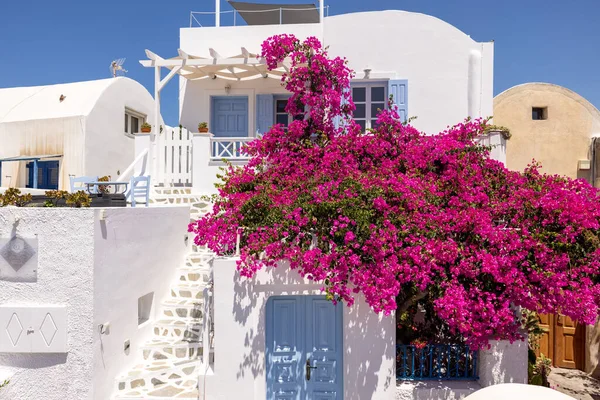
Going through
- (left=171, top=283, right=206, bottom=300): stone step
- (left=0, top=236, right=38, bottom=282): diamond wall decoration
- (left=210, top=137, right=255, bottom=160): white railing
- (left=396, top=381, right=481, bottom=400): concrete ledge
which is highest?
(left=210, top=137, right=255, bottom=160): white railing

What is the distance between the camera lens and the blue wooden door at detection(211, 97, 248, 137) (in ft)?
44.2

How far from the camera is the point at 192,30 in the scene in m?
13.0

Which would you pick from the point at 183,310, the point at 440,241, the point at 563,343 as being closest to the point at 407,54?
the point at 440,241

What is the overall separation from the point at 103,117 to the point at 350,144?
33.0ft

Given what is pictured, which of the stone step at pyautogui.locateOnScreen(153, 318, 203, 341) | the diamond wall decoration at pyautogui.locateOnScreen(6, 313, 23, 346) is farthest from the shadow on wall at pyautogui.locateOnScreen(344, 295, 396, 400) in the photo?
the diamond wall decoration at pyautogui.locateOnScreen(6, 313, 23, 346)

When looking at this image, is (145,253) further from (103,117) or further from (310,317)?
(103,117)

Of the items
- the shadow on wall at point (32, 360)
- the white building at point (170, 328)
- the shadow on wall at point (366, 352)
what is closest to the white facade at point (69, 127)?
the white building at point (170, 328)

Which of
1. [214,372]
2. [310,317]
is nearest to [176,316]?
Result: [214,372]

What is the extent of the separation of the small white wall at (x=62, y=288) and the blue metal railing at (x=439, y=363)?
5.29 metres

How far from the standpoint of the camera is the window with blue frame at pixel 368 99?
482 inches

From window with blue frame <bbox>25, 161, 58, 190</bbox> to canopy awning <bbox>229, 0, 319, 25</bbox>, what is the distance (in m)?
8.43

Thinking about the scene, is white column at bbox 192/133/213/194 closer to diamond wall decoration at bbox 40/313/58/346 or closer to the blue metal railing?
diamond wall decoration at bbox 40/313/58/346

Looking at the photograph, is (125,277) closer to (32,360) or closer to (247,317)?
(32,360)

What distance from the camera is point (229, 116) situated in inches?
532
